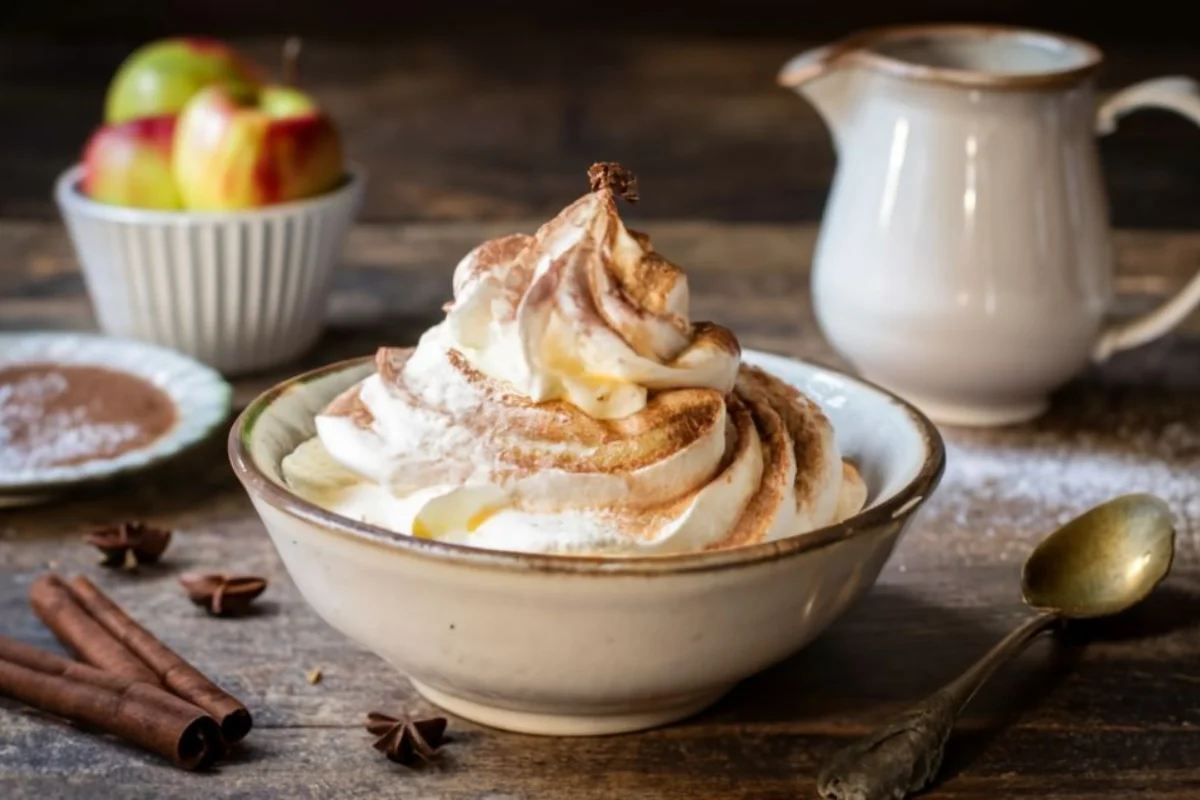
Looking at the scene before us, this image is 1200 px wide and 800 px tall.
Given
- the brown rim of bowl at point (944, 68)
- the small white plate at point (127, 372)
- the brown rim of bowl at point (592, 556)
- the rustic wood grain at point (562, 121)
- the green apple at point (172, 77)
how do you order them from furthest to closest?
the rustic wood grain at point (562, 121) → the green apple at point (172, 77) → the brown rim of bowl at point (944, 68) → the small white plate at point (127, 372) → the brown rim of bowl at point (592, 556)

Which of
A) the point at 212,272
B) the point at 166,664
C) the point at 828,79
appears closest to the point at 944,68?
the point at 828,79

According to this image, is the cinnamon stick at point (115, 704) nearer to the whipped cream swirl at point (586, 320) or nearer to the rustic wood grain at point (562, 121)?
the whipped cream swirl at point (586, 320)

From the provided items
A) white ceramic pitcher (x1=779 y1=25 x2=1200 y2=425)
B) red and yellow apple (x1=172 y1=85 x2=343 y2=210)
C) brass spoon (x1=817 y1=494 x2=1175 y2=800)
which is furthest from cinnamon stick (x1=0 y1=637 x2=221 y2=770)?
white ceramic pitcher (x1=779 y1=25 x2=1200 y2=425)

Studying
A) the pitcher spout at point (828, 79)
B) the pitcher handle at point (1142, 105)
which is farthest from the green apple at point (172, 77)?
the pitcher handle at point (1142, 105)

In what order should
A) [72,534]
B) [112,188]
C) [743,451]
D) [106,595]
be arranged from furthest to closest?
[112,188], [72,534], [106,595], [743,451]

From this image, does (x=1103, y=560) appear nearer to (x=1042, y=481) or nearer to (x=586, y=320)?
(x=1042, y=481)

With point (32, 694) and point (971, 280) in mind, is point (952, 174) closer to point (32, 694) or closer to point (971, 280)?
point (971, 280)

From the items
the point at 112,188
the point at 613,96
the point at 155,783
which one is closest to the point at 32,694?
the point at 155,783
